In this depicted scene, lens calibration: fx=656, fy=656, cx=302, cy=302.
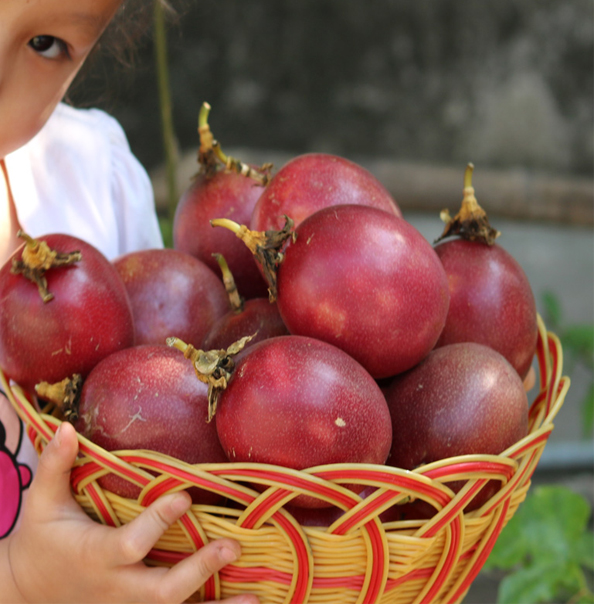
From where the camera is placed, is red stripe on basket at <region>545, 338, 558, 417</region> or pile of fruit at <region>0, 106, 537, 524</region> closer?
pile of fruit at <region>0, 106, 537, 524</region>

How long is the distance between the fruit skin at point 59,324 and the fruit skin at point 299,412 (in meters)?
0.16

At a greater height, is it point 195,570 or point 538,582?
point 195,570

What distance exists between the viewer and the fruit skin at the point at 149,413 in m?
0.54

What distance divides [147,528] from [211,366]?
13 cm

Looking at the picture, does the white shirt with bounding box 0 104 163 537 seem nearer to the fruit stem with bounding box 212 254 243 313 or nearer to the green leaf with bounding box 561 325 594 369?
the fruit stem with bounding box 212 254 243 313

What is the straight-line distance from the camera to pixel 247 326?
25.6 inches

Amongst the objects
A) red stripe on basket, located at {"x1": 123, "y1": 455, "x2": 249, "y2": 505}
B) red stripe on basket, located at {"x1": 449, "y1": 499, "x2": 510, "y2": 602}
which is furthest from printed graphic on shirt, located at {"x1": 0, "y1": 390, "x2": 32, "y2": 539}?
red stripe on basket, located at {"x1": 449, "y1": 499, "x2": 510, "y2": 602}

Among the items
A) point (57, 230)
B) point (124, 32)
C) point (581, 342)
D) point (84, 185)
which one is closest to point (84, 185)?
point (84, 185)

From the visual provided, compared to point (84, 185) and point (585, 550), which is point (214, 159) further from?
point (585, 550)

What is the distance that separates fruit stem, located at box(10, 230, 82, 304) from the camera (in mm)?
590

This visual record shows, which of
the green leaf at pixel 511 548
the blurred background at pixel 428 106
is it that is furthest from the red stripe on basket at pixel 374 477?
the blurred background at pixel 428 106

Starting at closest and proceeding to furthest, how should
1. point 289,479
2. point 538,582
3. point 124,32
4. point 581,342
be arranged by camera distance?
point 289,479 < point 124,32 < point 538,582 < point 581,342

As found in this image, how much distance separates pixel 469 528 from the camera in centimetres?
53

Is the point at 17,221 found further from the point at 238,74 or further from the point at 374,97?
the point at 374,97
